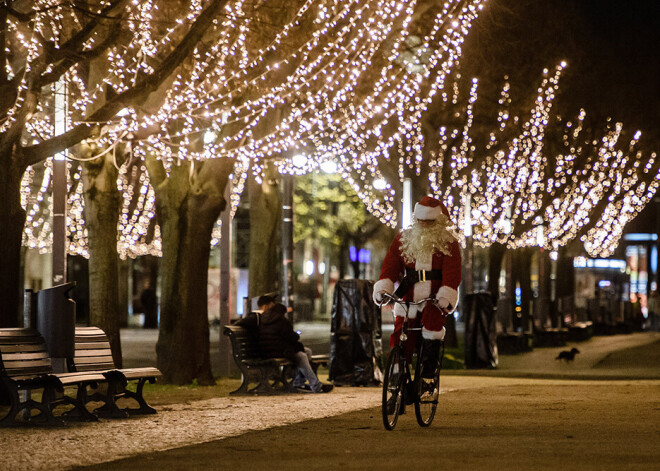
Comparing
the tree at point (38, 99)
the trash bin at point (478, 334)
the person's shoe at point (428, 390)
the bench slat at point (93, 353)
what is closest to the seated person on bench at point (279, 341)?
the bench slat at point (93, 353)

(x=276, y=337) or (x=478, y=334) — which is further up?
(x=276, y=337)

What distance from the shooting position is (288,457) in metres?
8.80

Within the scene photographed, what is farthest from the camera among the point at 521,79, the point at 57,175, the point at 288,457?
the point at 521,79

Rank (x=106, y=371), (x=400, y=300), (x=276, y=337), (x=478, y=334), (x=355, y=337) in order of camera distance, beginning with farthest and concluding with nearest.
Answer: (x=478, y=334), (x=355, y=337), (x=276, y=337), (x=106, y=371), (x=400, y=300)

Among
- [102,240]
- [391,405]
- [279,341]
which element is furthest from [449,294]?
[102,240]

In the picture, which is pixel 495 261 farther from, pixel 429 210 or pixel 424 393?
pixel 424 393

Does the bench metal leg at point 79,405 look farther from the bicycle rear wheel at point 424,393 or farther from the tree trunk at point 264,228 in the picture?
the tree trunk at point 264,228

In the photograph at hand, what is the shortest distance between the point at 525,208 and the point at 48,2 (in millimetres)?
22147

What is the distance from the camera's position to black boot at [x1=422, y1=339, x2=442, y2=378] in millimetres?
10852

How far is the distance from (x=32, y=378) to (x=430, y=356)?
12.3 feet

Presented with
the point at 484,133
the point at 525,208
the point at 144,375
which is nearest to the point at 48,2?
the point at 144,375

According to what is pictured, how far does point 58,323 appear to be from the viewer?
39.9ft

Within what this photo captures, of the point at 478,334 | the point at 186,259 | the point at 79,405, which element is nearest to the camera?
the point at 79,405

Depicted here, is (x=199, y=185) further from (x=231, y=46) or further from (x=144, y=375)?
(x=144, y=375)
